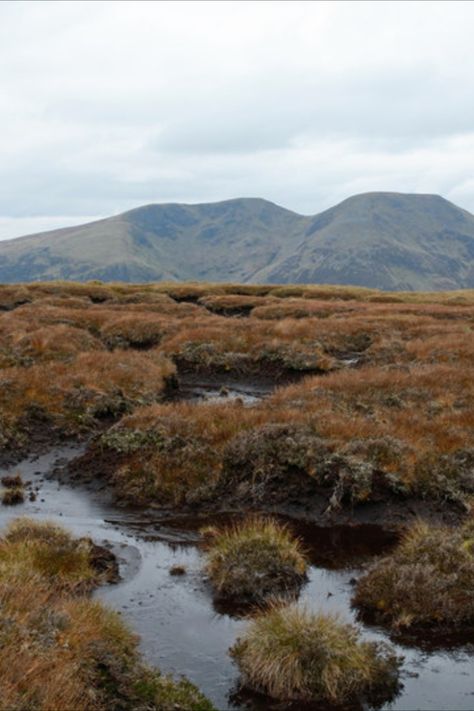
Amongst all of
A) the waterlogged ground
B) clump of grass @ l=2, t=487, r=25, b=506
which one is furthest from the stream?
clump of grass @ l=2, t=487, r=25, b=506

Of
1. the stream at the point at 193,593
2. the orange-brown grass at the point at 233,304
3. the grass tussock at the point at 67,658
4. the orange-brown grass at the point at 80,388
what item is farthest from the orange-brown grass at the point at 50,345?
the orange-brown grass at the point at 233,304

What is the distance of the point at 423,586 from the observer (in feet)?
44.2

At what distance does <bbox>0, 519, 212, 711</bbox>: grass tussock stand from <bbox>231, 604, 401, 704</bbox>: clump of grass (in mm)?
1115

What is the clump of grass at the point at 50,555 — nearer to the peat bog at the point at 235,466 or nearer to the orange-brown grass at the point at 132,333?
the peat bog at the point at 235,466

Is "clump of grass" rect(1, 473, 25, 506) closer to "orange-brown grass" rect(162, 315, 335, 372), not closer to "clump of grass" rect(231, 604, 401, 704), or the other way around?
"clump of grass" rect(231, 604, 401, 704)

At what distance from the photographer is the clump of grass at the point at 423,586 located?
42.8ft

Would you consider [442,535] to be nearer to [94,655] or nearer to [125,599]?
[125,599]

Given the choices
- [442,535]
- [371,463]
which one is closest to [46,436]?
[371,463]

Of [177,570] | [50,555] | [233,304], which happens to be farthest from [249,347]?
[50,555]

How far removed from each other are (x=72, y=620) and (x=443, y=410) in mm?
18359

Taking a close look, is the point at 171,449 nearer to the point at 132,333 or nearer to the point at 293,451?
the point at 293,451

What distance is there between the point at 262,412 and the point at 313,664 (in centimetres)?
1387

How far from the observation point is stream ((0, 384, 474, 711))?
36.7 feet

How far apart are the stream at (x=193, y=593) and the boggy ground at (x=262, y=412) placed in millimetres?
1198
